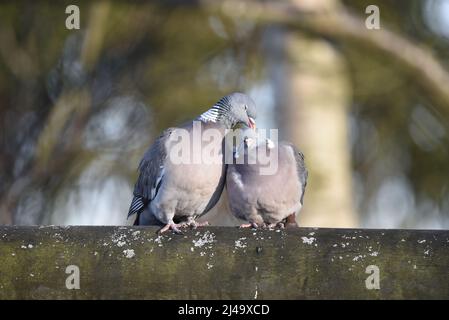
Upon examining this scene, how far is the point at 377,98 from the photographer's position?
8.16 m

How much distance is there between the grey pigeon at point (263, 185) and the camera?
3.94 m

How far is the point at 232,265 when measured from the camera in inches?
119

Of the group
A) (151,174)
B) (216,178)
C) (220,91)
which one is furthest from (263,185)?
(220,91)

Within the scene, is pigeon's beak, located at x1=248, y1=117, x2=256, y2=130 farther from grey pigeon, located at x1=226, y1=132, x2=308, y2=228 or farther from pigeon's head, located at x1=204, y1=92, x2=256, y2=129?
grey pigeon, located at x1=226, y1=132, x2=308, y2=228

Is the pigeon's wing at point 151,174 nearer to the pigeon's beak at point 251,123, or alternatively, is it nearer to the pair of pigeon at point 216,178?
the pair of pigeon at point 216,178

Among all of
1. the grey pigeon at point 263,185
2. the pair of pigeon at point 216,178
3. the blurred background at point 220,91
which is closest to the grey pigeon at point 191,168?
the pair of pigeon at point 216,178

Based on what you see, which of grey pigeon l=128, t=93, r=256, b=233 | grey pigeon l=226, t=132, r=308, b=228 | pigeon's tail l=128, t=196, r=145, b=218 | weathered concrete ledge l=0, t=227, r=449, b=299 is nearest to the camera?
weathered concrete ledge l=0, t=227, r=449, b=299

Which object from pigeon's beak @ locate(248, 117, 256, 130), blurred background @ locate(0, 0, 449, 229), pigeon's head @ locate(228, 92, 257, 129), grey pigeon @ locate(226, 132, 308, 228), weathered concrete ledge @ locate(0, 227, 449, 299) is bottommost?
weathered concrete ledge @ locate(0, 227, 449, 299)

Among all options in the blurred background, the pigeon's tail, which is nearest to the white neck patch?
the pigeon's tail

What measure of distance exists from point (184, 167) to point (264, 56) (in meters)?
3.49

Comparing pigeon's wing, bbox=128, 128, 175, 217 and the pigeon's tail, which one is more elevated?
pigeon's wing, bbox=128, 128, 175, 217

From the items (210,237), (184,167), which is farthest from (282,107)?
(210,237)

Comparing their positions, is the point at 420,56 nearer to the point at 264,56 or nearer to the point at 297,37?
the point at 297,37

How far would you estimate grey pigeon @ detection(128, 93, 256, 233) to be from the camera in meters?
4.27
